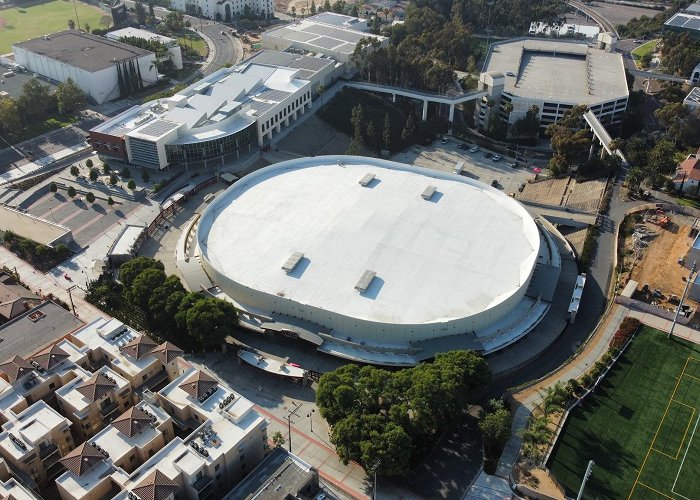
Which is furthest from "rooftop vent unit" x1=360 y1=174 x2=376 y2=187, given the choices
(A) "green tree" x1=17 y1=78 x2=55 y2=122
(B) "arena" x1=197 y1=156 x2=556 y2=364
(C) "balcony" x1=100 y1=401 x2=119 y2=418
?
(A) "green tree" x1=17 y1=78 x2=55 y2=122

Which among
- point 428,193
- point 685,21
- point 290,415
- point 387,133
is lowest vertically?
point 290,415

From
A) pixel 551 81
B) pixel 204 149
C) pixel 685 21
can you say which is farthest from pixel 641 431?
pixel 685 21

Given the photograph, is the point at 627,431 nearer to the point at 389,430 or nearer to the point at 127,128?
the point at 389,430

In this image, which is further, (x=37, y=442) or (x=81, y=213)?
(x=81, y=213)

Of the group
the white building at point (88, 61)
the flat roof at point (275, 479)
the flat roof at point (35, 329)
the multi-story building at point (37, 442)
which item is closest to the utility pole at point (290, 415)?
the flat roof at point (275, 479)

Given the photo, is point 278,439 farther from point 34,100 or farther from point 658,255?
point 34,100

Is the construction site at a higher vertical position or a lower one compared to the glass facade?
lower

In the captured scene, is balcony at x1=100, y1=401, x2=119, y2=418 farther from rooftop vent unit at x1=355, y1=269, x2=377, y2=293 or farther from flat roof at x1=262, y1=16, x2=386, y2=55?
flat roof at x1=262, y1=16, x2=386, y2=55
